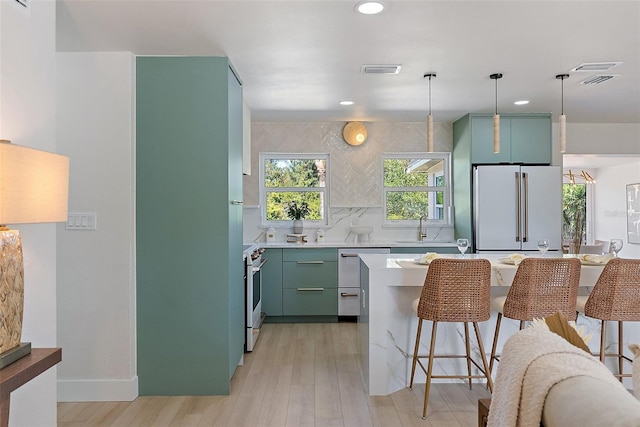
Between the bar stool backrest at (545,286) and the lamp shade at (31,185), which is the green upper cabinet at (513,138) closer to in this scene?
the bar stool backrest at (545,286)

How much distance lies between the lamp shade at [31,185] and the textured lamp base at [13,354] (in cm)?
45

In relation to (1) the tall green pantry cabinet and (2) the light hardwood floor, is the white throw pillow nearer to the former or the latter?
(2) the light hardwood floor

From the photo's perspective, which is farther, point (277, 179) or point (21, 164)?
point (277, 179)

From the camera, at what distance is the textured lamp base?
4.89 feet

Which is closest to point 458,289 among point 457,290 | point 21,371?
point 457,290

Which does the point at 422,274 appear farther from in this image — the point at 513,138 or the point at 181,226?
the point at 513,138

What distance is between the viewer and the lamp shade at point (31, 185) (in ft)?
4.53

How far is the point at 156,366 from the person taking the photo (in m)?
3.14

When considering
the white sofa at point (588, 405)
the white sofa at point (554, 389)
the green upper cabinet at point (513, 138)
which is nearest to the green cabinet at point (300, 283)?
the green upper cabinet at point (513, 138)

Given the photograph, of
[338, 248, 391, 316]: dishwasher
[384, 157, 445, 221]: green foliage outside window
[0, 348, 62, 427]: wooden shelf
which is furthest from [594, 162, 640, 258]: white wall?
[0, 348, 62, 427]: wooden shelf

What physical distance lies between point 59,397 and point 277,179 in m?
3.47

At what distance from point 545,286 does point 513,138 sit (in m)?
2.83

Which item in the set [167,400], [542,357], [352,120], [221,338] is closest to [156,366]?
[167,400]

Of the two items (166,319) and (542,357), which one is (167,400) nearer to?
(166,319)
